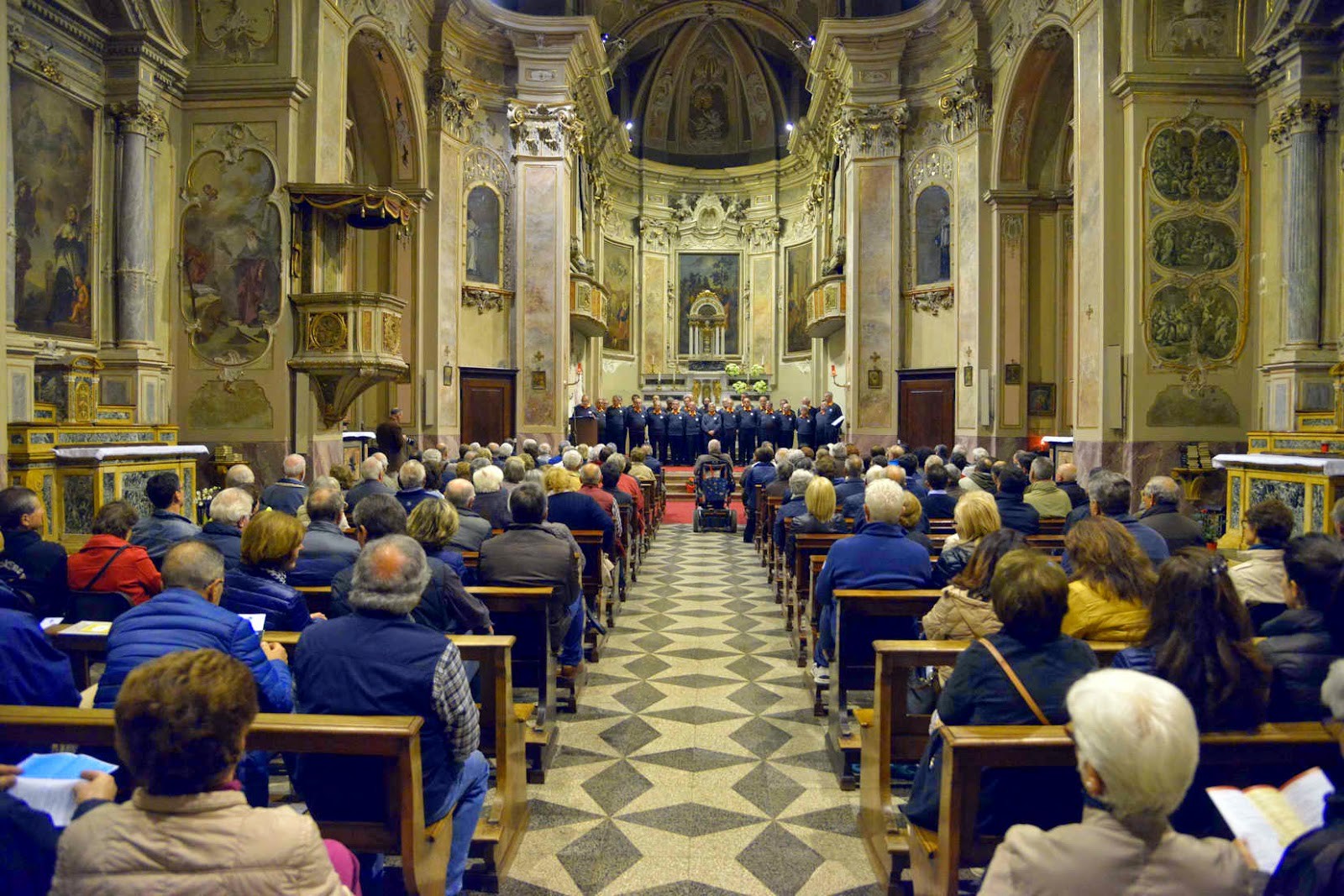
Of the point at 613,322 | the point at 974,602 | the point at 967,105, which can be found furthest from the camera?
the point at 613,322

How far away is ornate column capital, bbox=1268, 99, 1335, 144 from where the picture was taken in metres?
9.07

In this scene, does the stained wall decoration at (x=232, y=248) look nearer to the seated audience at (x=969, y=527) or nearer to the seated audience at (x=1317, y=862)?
the seated audience at (x=969, y=527)

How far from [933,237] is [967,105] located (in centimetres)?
237

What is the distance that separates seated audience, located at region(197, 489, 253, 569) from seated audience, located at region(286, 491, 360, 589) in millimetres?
289

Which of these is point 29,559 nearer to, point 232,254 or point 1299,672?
point 1299,672

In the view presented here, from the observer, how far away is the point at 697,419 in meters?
20.0

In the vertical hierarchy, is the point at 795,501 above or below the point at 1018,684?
above

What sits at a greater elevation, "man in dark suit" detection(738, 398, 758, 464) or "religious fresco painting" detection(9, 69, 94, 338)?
"religious fresco painting" detection(9, 69, 94, 338)

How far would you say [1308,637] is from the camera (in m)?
2.54

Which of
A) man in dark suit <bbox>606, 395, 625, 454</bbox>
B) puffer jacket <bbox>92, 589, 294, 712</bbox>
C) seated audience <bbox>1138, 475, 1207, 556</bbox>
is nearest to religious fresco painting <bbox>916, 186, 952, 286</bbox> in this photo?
man in dark suit <bbox>606, 395, 625, 454</bbox>

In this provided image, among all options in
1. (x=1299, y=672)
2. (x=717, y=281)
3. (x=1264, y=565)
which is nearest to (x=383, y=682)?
(x=1299, y=672)

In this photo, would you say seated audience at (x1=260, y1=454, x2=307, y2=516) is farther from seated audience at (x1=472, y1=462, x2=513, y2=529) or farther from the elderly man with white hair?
the elderly man with white hair

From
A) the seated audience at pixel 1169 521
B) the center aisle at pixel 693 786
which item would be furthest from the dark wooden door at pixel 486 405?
the seated audience at pixel 1169 521

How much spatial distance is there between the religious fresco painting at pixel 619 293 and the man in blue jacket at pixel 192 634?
21411 mm
